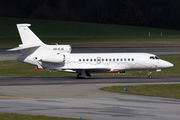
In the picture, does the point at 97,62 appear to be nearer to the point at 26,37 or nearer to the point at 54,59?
the point at 54,59

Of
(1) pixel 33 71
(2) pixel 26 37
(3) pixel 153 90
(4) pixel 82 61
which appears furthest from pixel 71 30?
(3) pixel 153 90

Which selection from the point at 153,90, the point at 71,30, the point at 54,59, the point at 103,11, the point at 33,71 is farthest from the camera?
the point at 103,11

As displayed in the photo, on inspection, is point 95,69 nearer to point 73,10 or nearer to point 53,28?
point 53,28

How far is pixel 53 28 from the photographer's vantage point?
11612cm

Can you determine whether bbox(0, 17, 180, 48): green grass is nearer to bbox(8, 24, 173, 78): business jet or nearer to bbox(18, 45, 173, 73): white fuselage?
bbox(8, 24, 173, 78): business jet

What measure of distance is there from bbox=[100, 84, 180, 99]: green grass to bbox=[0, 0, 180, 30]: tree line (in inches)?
4360

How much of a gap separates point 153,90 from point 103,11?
120346mm

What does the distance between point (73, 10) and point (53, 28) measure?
36.4 m

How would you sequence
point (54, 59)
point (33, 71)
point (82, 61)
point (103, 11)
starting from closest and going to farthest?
point (54, 59) → point (82, 61) → point (33, 71) → point (103, 11)

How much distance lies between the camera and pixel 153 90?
28.0 meters

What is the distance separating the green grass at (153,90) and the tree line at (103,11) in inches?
4360

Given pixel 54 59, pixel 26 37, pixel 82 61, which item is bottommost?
pixel 82 61

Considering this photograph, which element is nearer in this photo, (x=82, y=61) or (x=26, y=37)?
(x=26, y=37)

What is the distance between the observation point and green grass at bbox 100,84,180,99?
84.8ft
